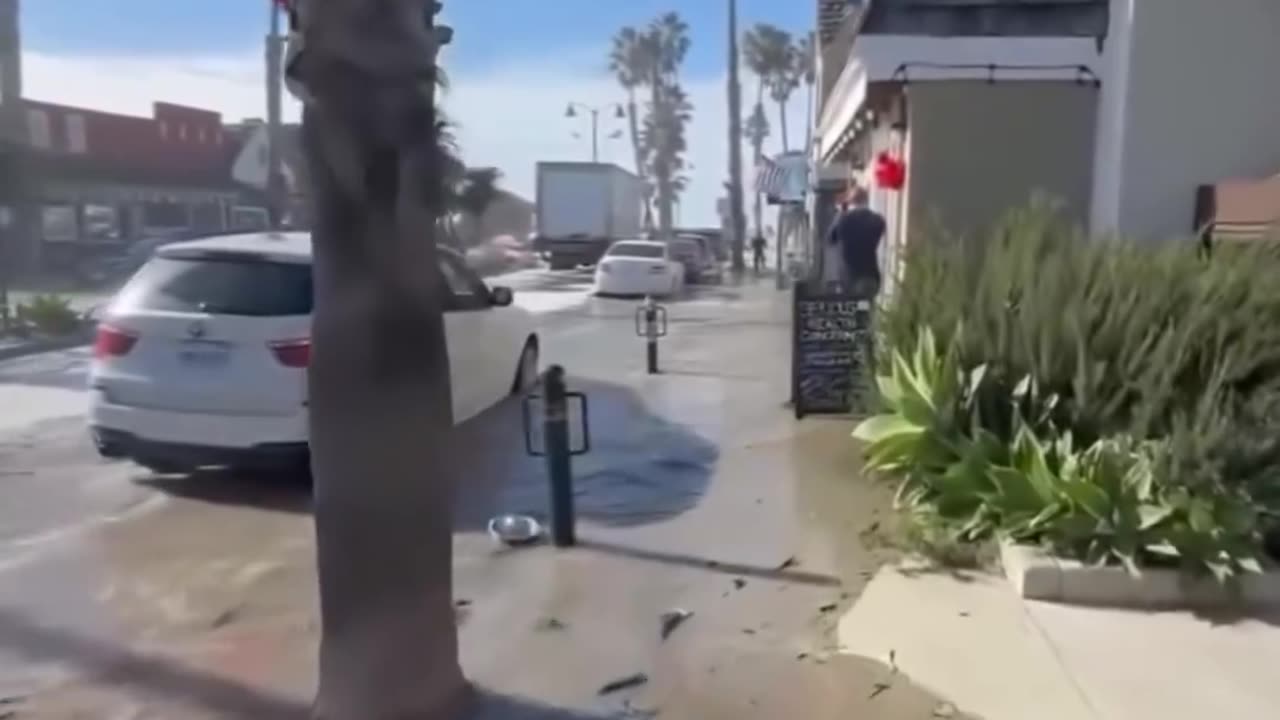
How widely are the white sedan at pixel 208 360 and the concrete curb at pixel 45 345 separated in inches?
409

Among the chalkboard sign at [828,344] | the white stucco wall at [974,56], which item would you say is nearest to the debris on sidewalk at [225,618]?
the chalkboard sign at [828,344]

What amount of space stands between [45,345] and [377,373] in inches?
661

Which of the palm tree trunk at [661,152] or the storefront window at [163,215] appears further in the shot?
the palm tree trunk at [661,152]

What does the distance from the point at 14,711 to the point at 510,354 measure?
23.8ft

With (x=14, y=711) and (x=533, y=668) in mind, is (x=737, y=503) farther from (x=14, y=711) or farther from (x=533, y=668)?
(x=14, y=711)

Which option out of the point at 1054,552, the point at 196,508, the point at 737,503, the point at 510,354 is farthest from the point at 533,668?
the point at 510,354

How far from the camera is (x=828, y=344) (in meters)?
10.8

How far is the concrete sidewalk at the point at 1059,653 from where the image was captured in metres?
4.74

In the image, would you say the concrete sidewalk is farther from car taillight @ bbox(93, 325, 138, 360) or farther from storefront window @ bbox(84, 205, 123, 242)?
storefront window @ bbox(84, 205, 123, 242)

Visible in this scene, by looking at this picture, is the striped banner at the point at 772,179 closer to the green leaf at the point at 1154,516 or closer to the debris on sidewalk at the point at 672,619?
the green leaf at the point at 1154,516

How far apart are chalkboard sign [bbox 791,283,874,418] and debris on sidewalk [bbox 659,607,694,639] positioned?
16.0ft

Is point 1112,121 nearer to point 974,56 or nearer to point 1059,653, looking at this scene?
point 974,56


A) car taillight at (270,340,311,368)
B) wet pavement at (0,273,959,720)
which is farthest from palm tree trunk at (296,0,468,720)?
car taillight at (270,340,311,368)

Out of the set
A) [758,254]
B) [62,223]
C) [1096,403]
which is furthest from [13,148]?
[758,254]
